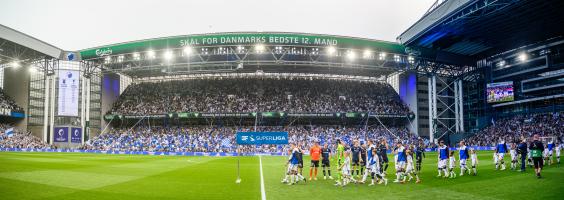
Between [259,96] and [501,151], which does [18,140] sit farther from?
[501,151]

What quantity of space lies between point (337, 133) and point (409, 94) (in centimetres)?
1512

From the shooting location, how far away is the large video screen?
2112 inches

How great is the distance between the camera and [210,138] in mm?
54469

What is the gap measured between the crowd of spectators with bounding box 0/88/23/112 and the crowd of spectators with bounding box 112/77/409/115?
47.1 ft

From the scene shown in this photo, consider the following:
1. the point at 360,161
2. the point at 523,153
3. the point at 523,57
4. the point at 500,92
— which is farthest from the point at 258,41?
the point at 523,57

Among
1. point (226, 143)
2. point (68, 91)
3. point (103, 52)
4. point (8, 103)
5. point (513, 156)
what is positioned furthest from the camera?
point (8, 103)

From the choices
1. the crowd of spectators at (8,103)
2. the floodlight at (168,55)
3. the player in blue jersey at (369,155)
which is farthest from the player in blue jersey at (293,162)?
the crowd of spectators at (8,103)

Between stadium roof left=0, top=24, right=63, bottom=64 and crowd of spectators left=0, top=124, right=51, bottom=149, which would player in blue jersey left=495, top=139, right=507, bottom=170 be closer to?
stadium roof left=0, top=24, right=63, bottom=64

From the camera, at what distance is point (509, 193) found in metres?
12.6

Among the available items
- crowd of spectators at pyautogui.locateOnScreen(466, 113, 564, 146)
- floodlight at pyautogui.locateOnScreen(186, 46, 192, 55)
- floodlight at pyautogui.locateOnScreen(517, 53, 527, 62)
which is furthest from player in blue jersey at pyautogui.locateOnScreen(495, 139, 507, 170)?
floodlight at pyautogui.locateOnScreen(517, 53, 527, 62)

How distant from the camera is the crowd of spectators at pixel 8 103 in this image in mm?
56781

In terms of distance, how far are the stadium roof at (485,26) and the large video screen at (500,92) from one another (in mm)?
5169

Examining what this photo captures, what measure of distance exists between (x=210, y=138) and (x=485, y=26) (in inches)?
1517

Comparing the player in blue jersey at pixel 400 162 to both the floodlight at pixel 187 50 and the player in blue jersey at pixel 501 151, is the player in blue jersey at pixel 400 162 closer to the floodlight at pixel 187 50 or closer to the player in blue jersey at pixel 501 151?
the player in blue jersey at pixel 501 151
